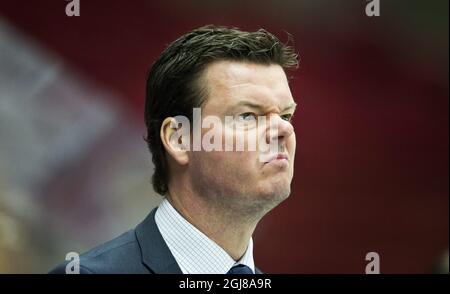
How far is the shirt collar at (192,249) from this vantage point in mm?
1098

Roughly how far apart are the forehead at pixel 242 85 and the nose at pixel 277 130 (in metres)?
0.03

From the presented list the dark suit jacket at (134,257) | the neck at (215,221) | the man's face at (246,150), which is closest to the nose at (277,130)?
the man's face at (246,150)

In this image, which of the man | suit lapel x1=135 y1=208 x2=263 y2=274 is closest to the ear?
the man

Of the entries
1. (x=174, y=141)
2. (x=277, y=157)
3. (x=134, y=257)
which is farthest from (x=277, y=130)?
(x=134, y=257)

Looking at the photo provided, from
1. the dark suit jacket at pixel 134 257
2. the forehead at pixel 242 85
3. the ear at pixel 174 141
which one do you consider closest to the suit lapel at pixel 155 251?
the dark suit jacket at pixel 134 257

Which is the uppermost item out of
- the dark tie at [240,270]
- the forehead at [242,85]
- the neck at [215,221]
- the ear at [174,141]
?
the forehead at [242,85]

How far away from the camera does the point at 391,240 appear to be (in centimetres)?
196

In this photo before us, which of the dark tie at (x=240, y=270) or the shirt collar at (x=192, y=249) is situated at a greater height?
the shirt collar at (x=192, y=249)

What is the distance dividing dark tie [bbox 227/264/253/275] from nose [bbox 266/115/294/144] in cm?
21

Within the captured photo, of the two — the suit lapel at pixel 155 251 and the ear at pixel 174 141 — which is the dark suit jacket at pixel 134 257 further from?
the ear at pixel 174 141

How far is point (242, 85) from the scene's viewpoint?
109 centimetres

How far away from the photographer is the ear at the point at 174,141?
1126 millimetres

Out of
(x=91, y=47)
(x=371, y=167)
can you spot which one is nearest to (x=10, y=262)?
(x=91, y=47)
